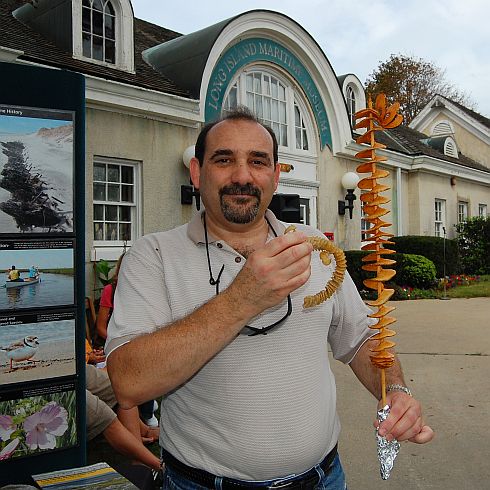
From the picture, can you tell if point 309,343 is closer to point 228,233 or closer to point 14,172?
point 228,233

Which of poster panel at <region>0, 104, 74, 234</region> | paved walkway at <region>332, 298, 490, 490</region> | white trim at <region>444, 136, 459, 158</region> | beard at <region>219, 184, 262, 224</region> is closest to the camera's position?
beard at <region>219, 184, 262, 224</region>

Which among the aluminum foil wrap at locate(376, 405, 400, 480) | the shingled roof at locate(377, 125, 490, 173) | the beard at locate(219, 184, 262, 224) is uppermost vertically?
the shingled roof at locate(377, 125, 490, 173)

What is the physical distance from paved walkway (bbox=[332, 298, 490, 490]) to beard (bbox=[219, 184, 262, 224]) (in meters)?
2.67

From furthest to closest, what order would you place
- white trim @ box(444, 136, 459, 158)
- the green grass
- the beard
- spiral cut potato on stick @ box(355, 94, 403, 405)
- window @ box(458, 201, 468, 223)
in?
1. white trim @ box(444, 136, 459, 158)
2. window @ box(458, 201, 468, 223)
3. the green grass
4. the beard
5. spiral cut potato on stick @ box(355, 94, 403, 405)

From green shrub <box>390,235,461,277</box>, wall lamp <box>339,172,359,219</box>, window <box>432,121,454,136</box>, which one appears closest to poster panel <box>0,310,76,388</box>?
wall lamp <box>339,172,359,219</box>

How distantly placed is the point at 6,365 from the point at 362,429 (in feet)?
10.0

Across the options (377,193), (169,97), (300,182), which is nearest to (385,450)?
(377,193)

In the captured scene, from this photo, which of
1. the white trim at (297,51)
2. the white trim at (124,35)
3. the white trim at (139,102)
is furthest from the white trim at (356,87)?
the white trim at (124,35)

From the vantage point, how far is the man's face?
5.99ft

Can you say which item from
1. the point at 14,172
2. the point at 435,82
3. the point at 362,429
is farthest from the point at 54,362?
the point at 435,82

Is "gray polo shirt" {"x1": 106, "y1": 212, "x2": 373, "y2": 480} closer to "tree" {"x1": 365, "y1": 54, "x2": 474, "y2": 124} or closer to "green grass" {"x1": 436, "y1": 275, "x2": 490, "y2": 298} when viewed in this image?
"green grass" {"x1": 436, "y1": 275, "x2": 490, "y2": 298}

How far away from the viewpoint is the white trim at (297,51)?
36.6 feet

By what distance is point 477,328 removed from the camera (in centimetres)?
893

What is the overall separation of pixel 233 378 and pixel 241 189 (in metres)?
0.63
